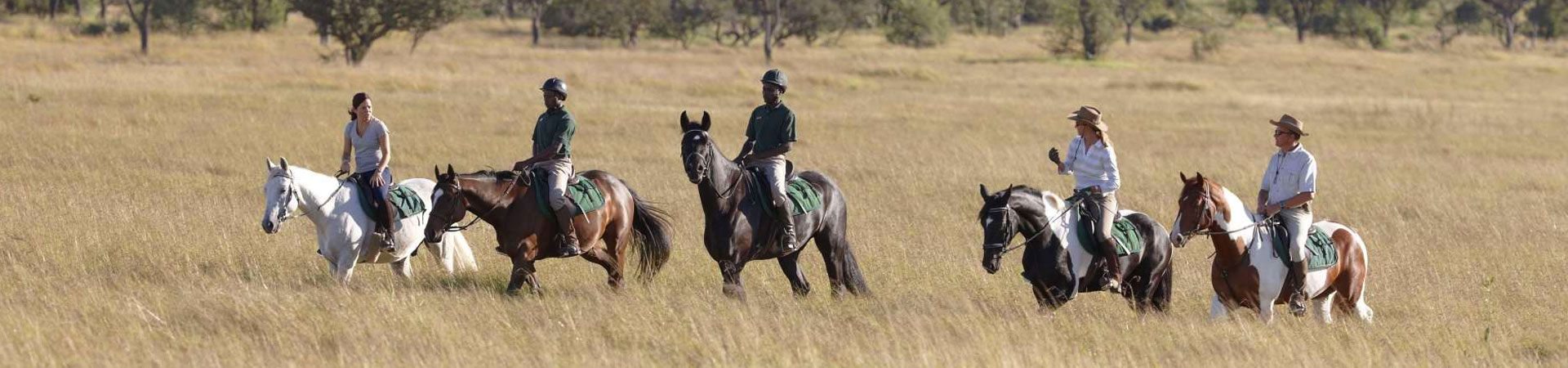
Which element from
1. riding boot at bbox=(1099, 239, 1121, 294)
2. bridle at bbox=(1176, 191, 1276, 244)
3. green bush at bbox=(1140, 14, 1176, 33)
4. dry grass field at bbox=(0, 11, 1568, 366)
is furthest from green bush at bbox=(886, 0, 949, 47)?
bridle at bbox=(1176, 191, 1276, 244)

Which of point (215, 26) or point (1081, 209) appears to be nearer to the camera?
point (1081, 209)

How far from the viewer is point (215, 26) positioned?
5859 centimetres

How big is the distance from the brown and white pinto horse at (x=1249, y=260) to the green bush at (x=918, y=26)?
56539mm

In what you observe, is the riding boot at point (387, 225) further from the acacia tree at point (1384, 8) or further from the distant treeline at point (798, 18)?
the acacia tree at point (1384, 8)

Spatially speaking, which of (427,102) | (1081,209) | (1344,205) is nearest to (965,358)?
(1081,209)

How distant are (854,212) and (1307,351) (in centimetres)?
754

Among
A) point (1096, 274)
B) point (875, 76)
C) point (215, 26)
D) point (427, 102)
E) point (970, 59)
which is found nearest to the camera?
point (1096, 274)

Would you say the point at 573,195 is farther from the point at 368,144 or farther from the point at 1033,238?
the point at 1033,238

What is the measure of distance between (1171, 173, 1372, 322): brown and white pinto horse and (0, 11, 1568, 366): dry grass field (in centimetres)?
26

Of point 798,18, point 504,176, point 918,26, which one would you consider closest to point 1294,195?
point 504,176

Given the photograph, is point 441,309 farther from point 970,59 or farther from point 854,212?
point 970,59

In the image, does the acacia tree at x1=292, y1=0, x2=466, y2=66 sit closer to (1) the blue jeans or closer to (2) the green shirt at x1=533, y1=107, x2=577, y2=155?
(1) the blue jeans

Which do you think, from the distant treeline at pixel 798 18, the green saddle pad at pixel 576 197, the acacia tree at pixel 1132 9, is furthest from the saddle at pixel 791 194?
the acacia tree at pixel 1132 9

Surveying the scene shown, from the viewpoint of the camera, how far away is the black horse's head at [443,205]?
9641 mm
